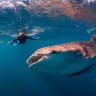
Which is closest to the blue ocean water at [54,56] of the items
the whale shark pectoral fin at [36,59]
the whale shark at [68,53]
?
the whale shark at [68,53]

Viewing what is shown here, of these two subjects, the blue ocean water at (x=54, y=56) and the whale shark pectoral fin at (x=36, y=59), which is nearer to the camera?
the whale shark pectoral fin at (x=36, y=59)

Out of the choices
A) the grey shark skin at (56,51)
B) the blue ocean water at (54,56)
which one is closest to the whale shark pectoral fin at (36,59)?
the grey shark skin at (56,51)

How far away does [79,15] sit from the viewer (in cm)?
2078

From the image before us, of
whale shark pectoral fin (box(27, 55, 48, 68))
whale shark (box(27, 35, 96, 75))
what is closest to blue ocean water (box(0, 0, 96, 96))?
whale shark (box(27, 35, 96, 75))

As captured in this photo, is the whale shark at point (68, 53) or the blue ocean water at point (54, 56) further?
the blue ocean water at point (54, 56)

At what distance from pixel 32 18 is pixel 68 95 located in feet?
95.8

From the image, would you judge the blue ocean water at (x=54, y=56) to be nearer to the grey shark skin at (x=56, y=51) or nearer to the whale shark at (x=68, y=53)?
the whale shark at (x=68, y=53)

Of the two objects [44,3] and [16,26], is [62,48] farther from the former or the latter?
[16,26]

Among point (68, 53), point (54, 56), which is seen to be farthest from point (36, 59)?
point (68, 53)

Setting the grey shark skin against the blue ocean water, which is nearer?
the grey shark skin

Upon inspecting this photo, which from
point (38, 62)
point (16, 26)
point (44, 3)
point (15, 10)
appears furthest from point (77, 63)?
point (16, 26)

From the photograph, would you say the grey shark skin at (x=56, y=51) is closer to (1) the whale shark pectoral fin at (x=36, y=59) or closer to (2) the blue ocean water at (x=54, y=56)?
(1) the whale shark pectoral fin at (x=36, y=59)

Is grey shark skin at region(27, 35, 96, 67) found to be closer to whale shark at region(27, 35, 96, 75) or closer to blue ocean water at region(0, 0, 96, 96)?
whale shark at region(27, 35, 96, 75)

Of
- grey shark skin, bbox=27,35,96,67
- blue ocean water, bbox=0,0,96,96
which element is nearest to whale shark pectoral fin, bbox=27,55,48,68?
grey shark skin, bbox=27,35,96,67
